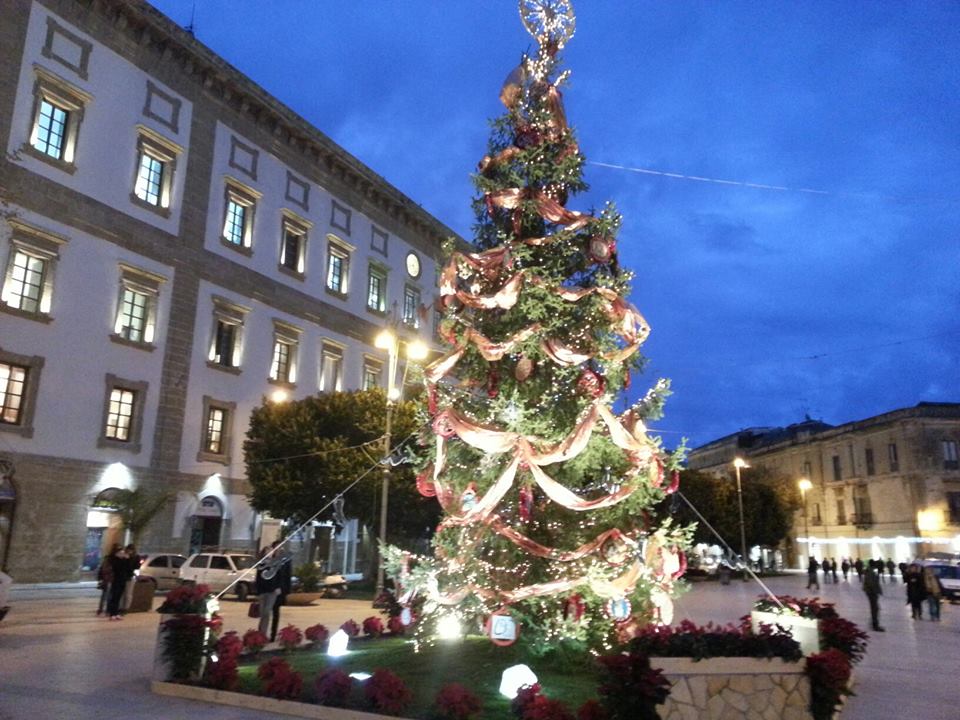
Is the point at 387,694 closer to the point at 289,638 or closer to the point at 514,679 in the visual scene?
the point at 514,679

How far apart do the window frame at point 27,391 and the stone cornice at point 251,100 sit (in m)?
11.8

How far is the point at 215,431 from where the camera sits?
31.8 m

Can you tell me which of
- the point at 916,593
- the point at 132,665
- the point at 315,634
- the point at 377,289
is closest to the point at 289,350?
the point at 377,289

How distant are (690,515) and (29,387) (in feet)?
123

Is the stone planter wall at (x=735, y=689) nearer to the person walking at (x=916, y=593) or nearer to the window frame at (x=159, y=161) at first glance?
the person walking at (x=916, y=593)

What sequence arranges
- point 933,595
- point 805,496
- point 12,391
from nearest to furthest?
point 933,595 → point 12,391 → point 805,496

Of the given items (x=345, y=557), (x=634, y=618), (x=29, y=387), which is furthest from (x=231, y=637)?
(x=345, y=557)

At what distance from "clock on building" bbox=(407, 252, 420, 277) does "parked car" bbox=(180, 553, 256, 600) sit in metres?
22.7

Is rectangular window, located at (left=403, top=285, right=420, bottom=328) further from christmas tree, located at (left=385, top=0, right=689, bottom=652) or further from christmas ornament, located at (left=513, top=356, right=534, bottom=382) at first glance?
christmas ornament, located at (left=513, top=356, right=534, bottom=382)

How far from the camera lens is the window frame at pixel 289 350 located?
34750 mm

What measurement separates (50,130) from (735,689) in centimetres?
2692

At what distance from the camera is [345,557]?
37625 millimetres

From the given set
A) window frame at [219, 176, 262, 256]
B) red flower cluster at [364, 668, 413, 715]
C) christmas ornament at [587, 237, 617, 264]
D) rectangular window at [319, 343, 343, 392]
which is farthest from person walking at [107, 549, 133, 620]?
rectangular window at [319, 343, 343, 392]

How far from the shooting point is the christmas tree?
10852mm
